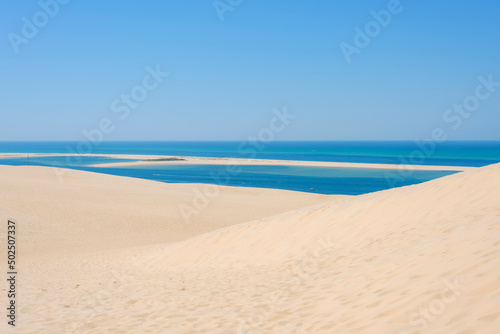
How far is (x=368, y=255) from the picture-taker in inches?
288

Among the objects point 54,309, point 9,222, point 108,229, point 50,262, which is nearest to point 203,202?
point 108,229

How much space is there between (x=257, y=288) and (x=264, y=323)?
187cm

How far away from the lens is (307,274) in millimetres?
7348

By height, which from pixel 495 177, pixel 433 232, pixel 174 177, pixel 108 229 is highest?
pixel 174 177

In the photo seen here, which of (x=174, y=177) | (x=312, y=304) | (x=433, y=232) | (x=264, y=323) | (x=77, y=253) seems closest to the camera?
(x=264, y=323)

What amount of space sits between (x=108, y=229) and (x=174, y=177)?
1266 inches

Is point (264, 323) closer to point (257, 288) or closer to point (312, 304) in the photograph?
point (312, 304)

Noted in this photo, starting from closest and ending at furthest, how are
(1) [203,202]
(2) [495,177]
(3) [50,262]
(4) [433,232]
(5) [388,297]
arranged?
(5) [388,297], (4) [433,232], (2) [495,177], (3) [50,262], (1) [203,202]

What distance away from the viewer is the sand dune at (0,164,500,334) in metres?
4.60

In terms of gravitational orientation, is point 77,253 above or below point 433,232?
above

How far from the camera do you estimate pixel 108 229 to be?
19641mm

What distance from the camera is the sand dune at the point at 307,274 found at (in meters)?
4.60

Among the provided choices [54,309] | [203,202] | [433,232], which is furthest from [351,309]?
[203,202]

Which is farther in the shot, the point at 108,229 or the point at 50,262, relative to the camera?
the point at 108,229
